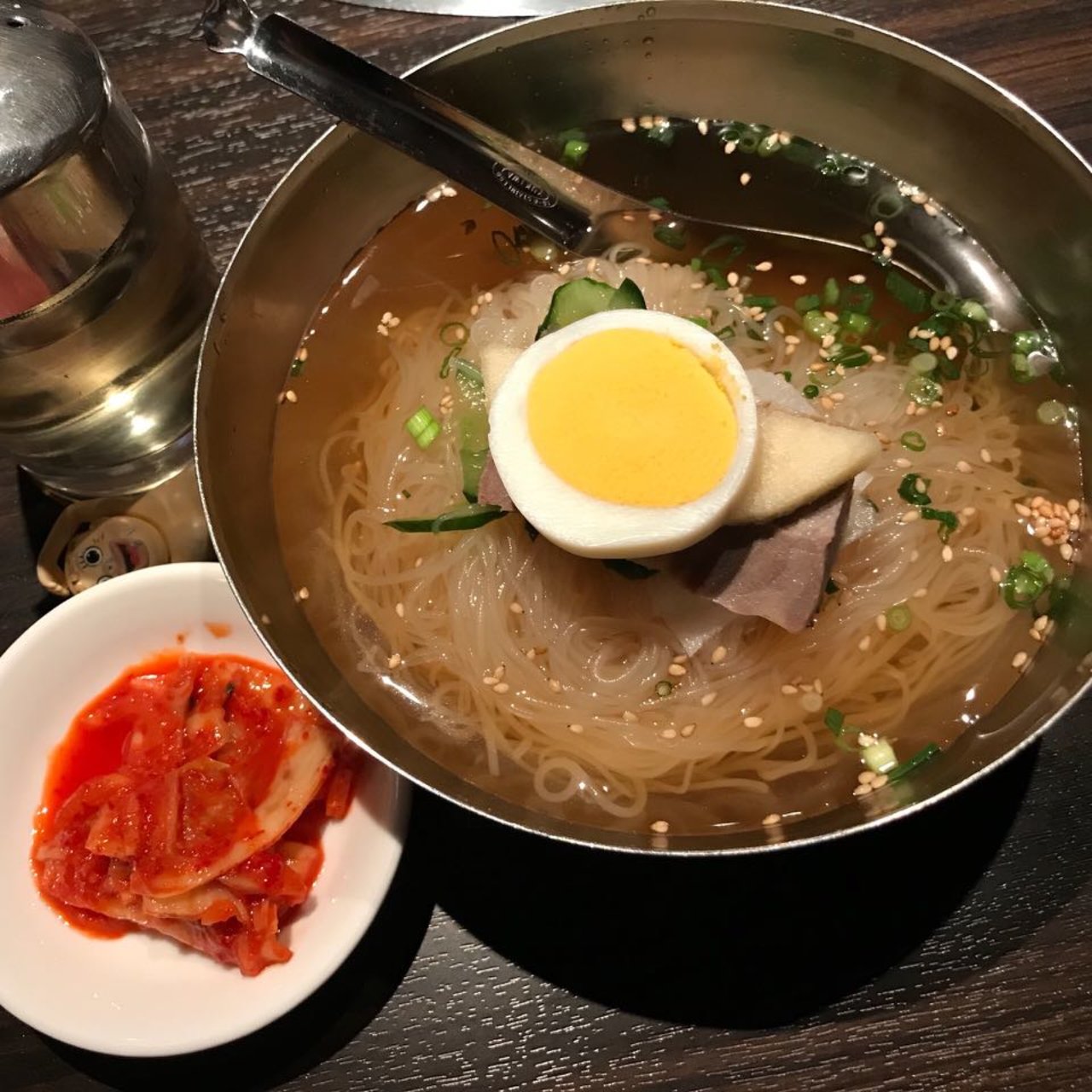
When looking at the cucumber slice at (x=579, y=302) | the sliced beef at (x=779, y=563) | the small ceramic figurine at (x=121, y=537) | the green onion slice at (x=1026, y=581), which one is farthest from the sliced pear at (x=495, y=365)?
the green onion slice at (x=1026, y=581)

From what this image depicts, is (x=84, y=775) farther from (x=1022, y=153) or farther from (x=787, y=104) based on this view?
(x=1022, y=153)

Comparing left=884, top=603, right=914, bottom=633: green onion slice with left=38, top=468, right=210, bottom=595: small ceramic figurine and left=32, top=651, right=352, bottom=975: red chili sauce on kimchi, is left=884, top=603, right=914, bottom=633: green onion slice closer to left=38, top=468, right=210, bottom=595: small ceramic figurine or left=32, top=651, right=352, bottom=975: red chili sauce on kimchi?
left=32, top=651, right=352, bottom=975: red chili sauce on kimchi

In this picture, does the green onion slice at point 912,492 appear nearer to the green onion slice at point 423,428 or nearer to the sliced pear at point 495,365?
the sliced pear at point 495,365

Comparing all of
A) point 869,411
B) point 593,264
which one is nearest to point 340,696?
point 593,264

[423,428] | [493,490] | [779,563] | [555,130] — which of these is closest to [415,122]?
[555,130]

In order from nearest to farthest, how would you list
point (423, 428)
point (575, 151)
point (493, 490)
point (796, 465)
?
point (796, 465)
point (493, 490)
point (423, 428)
point (575, 151)

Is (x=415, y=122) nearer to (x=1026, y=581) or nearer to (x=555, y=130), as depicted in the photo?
(x=555, y=130)
